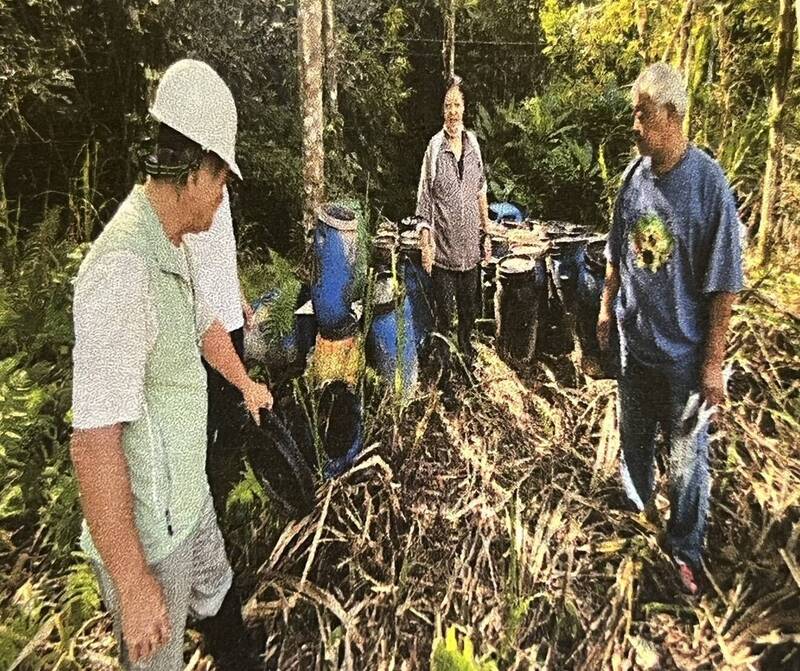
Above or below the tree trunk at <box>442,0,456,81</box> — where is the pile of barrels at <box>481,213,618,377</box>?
below

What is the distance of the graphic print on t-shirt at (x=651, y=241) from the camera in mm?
1327

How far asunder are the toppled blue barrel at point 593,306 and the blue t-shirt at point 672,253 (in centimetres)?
2

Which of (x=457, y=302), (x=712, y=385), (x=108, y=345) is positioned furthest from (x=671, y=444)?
(x=108, y=345)

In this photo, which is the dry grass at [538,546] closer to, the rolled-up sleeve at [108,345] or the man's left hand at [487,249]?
the man's left hand at [487,249]

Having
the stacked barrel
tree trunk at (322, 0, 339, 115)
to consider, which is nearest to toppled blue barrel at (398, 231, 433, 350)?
the stacked barrel

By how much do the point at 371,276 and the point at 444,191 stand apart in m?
0.22

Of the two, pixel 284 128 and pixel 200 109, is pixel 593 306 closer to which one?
pixel 284 128

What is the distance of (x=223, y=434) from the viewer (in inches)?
56.2

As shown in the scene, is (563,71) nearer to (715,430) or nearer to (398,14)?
(398,14)

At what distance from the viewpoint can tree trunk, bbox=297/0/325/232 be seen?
4.59 ft

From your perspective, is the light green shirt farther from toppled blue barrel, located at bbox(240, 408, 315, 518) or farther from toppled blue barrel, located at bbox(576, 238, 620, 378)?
toppled blue barrel, located at bbox(576, 238, 620, 378)

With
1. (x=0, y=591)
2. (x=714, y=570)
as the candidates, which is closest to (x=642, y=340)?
(x=714, y=570)

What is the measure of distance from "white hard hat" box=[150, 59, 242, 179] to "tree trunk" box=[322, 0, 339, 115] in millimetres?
236

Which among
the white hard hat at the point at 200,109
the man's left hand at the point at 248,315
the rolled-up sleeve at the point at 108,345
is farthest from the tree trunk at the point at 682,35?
the rolled-up sleeve at the point at 108,345
